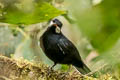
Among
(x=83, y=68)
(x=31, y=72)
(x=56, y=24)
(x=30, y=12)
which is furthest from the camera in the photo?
(x=83, y=68)

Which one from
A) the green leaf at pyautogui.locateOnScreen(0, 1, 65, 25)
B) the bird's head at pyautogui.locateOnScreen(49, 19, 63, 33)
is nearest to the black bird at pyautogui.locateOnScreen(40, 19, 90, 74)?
the bird's head at pyautogui.locateOnScreen(49, 19, 63, 33)

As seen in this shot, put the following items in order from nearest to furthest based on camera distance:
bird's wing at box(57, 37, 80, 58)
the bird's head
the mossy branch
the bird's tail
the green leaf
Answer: the green leaf < the mossy branch < the bird's head < bird's wing at box(57, 37, 80, 58) < the bird's tail

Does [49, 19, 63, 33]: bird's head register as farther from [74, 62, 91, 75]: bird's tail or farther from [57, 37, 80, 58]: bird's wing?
[74, 62, 91, 75]: bird's tail

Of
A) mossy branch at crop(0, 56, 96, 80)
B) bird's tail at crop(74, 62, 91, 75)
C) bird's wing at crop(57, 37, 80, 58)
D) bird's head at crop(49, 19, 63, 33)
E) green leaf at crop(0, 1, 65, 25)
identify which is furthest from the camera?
bird's tail at crop(74, 62, 91, 75)

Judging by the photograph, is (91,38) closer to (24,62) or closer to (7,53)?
(24,62)

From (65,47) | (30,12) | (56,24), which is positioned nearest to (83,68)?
(65,47)

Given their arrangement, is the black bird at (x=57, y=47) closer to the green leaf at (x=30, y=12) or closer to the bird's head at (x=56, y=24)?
the bird's head at (x=56, y=24)

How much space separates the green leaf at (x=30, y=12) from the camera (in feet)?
1.46

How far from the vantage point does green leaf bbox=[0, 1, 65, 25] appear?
0.45m

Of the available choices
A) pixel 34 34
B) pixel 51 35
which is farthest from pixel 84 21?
pixel 34 34

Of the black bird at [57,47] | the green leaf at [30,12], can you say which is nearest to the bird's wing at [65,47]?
the black bird at [57,47]

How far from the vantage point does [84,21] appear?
38cm

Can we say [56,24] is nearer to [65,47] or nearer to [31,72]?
[65,47]

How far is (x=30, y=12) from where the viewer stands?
1.48ft
